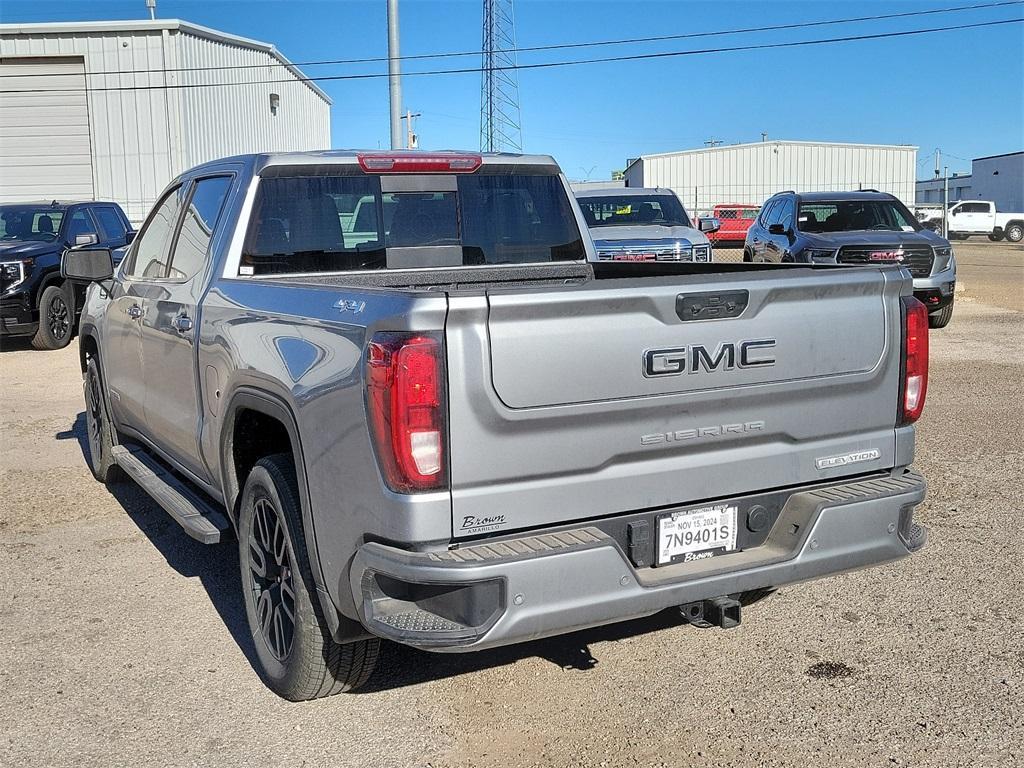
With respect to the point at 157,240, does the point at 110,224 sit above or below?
above

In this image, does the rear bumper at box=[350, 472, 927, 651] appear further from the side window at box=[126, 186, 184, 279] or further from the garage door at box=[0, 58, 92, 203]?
the garage door at box=[0, 58, 92, 203]

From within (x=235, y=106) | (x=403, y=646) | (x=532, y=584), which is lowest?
(x=403, y=646)

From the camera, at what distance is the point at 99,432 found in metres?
7.00

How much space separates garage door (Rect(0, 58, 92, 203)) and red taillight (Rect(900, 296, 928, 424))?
28.8 metres

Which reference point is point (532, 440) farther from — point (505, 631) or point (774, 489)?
point (774, 489)

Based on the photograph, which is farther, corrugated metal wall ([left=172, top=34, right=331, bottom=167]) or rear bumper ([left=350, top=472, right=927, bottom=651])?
corrugated metal wall ([left=172, top=34, right=331, bottom=167])

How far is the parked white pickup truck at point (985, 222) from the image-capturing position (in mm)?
48031

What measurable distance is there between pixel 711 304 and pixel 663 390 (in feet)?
1.02

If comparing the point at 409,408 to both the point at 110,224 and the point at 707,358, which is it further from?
the point at 110,224

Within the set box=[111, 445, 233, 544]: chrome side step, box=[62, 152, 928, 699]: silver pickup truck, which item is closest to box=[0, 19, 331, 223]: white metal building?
box=[111, 445, 233, 544]: chrome side step

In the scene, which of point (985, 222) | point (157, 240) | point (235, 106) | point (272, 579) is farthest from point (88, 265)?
point (985, 222)

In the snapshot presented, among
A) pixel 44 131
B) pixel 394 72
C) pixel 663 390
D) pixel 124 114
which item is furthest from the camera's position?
pixel 44 131

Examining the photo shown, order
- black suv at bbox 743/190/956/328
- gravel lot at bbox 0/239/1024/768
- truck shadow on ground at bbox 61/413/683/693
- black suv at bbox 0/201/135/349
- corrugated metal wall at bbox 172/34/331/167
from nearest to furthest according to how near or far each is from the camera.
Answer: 1. gravel lot at bbox 0/239/1024/768
2. truck shadow on ground at bbox 61/413/683/693
3. black suv at bbox 0/201/135/349
4. black suv at bbox 743/190/956/328
5. corrugated metal wall at bbox 172/34/331/167

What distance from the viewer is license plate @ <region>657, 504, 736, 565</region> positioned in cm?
339
